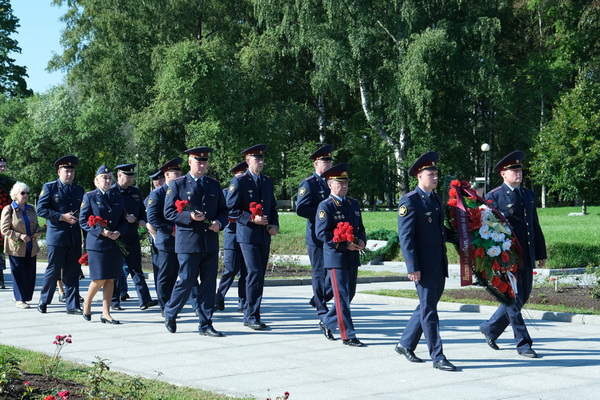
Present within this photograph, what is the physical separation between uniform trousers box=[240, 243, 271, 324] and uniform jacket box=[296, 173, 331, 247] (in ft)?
2.27

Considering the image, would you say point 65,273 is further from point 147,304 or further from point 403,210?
point 403,210

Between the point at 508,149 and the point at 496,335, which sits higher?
the point at 508,149

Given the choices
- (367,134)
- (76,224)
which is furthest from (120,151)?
(76,224)

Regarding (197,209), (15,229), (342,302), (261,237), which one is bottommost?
(342,302)

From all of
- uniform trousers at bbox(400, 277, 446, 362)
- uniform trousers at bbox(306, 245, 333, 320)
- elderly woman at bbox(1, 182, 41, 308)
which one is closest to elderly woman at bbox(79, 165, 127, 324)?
elderly woman at bbox(1, 182, 41, 308)

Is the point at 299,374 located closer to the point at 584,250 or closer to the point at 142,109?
the point at 584,250

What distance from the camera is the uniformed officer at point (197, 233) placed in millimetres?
10344

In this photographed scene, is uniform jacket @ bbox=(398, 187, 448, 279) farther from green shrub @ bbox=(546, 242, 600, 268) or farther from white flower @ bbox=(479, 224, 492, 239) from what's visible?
green shrub @ bbox=(546, 242, 600, 268)

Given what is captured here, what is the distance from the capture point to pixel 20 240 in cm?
1303

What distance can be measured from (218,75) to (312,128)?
9.06m

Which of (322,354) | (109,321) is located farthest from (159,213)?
(322,354)

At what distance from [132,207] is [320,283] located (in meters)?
3.74

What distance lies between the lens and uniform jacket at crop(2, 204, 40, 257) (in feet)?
42.7

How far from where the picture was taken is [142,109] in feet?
169
